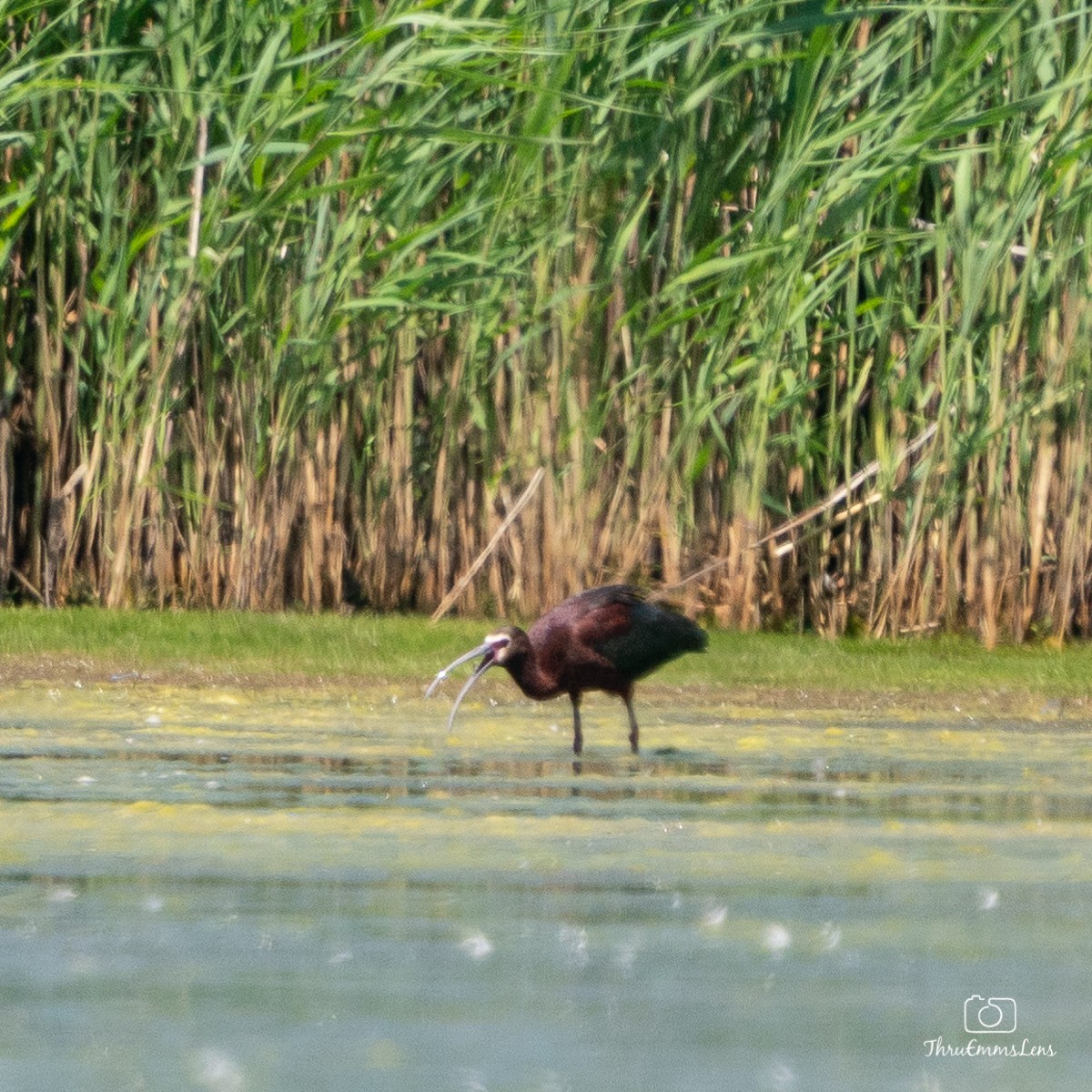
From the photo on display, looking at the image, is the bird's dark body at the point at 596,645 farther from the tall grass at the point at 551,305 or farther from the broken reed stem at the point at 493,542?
the broken reed stem at the point at 493,542

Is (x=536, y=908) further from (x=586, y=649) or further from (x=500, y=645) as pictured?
(x=586, y=649)

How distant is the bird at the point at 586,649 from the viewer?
8.30m

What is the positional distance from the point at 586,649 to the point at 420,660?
2206 mm

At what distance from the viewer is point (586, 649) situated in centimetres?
839

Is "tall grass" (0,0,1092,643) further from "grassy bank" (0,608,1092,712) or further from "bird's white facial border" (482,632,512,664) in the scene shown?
"bird's white facial border" (482,632,512,664)

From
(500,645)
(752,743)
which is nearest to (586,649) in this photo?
(500,645)

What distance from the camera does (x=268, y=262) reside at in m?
11.2

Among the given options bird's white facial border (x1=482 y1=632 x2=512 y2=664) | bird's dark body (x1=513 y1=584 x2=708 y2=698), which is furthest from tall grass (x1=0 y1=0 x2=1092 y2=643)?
bird's white facial border (x1=482 y1=632 x2=512 y2=664)

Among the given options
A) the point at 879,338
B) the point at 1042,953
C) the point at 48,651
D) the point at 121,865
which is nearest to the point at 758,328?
the point at 879,338

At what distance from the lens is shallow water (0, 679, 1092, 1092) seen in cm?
400

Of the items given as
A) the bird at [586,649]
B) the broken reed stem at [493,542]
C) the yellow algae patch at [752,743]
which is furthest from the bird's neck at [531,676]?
the broken reed stem at [493,542]

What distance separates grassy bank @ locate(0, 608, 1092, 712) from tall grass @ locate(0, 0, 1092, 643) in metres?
0.48

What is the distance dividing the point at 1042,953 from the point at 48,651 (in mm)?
6698

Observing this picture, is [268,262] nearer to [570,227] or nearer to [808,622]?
[570,227]
